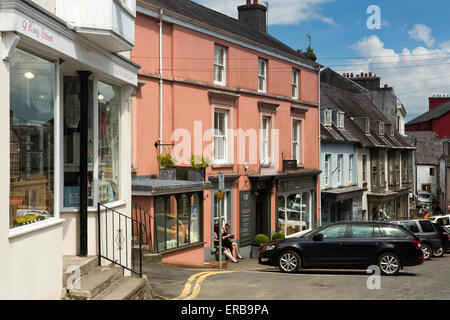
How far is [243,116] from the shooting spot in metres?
24.0

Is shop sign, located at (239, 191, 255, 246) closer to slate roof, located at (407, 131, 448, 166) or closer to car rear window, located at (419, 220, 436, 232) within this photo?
car rear window, located at (419, 220, 436, 232)

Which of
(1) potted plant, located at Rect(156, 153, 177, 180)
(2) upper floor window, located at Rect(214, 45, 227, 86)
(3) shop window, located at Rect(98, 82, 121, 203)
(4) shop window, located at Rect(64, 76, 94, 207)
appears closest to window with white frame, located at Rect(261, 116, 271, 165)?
(2) upper floor window, located at Rect(214, 45, 227, 86)

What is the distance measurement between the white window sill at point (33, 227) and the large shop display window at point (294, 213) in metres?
20.1

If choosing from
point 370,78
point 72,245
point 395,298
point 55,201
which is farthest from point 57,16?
point 370,78

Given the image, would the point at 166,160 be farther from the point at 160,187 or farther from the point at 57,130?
the point at 57,130

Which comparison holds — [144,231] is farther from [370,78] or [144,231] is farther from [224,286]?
[370,78]

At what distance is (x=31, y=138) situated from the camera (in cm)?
751

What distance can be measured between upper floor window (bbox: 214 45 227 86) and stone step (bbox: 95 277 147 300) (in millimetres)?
14138

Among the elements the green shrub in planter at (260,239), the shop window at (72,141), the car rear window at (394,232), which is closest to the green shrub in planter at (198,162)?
the green shrub in planter at (260,239)

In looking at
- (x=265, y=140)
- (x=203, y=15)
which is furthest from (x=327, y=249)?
(x=203, y=15)

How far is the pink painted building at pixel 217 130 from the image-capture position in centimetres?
1847

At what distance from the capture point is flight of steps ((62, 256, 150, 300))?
809cm

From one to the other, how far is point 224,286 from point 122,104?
460cm

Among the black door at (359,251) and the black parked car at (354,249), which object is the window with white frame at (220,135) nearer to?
the black parked car at (354,249)
